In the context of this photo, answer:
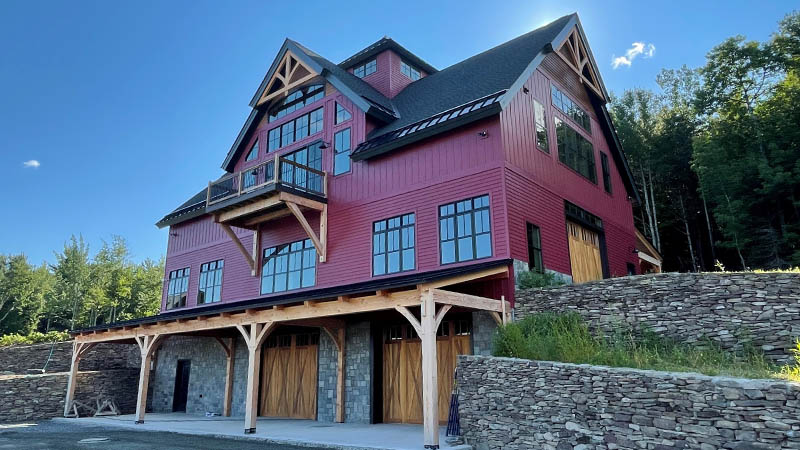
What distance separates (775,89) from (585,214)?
43.4 ft

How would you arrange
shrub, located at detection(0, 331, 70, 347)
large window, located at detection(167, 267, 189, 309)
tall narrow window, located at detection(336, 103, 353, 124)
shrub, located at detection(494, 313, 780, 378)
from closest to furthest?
1. shrub, located at detection(494, 313, 780, 378)
2. tall narrow window, located at detection(336, 103, 353, 124)
3. large window, located at detection(167, 267, 189, 309)
4. shrub, located at detection(0, 331, 70, 347)

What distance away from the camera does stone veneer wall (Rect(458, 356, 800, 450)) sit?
18.6 ft

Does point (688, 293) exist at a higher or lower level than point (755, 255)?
lower

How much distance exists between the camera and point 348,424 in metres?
13.4

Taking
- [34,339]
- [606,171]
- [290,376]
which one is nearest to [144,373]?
[290,376]

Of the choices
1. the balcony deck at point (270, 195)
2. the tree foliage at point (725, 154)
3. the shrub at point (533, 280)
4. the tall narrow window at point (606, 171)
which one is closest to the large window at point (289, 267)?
the balcony deck at point (270, 195)

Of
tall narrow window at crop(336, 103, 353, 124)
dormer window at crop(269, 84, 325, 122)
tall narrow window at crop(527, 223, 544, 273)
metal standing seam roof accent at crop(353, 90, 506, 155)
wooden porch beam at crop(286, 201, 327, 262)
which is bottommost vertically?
tall narrow window at crop(527, 223, 544, 273)

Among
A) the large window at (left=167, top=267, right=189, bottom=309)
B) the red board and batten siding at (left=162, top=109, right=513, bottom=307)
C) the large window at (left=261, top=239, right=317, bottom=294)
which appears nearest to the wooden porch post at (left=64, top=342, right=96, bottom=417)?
the large window at (left=167, top=267, right=189, bottom=309)

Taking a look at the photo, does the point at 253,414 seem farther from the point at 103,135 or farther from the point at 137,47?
the point at 103,135

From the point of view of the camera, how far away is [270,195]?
15.1 metres

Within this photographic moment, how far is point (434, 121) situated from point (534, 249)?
4.49 m

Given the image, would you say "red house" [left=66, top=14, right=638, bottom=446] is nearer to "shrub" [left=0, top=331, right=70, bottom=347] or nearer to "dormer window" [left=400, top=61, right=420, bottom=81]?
"dormer window" [left=400, top=61, right=420, bottom=81]

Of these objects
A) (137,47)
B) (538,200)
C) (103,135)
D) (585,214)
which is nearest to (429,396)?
(538,200)

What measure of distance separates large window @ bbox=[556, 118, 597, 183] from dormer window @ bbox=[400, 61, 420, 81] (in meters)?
7.02
